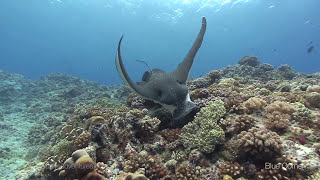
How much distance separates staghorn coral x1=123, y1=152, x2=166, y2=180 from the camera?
4.54m

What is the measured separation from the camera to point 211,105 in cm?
594

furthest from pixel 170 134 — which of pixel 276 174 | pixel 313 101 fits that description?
pixel 313 101

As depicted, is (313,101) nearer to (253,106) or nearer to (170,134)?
(253,106)

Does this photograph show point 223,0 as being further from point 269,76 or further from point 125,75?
point 125,75

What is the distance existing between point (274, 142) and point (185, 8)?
58657 mm

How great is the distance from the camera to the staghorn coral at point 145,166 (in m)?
4.54

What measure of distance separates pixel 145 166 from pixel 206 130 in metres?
1.72

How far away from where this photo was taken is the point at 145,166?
4.62m

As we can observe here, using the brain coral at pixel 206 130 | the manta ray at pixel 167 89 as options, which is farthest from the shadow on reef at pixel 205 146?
the manta ray at pixel 167 89

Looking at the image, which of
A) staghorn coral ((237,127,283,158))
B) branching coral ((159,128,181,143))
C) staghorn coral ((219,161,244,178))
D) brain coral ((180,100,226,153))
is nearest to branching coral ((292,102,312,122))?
staghorn coral ((237,127,283,158))

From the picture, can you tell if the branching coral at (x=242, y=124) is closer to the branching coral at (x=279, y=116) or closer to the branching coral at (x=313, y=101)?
the branching coral at (x=279, y=116)

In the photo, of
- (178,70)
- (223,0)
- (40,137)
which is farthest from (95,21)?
(178,70)

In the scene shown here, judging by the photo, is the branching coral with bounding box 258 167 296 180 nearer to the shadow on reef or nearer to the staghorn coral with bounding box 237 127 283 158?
the shadow on reef

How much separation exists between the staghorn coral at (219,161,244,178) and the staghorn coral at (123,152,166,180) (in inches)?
50.5
